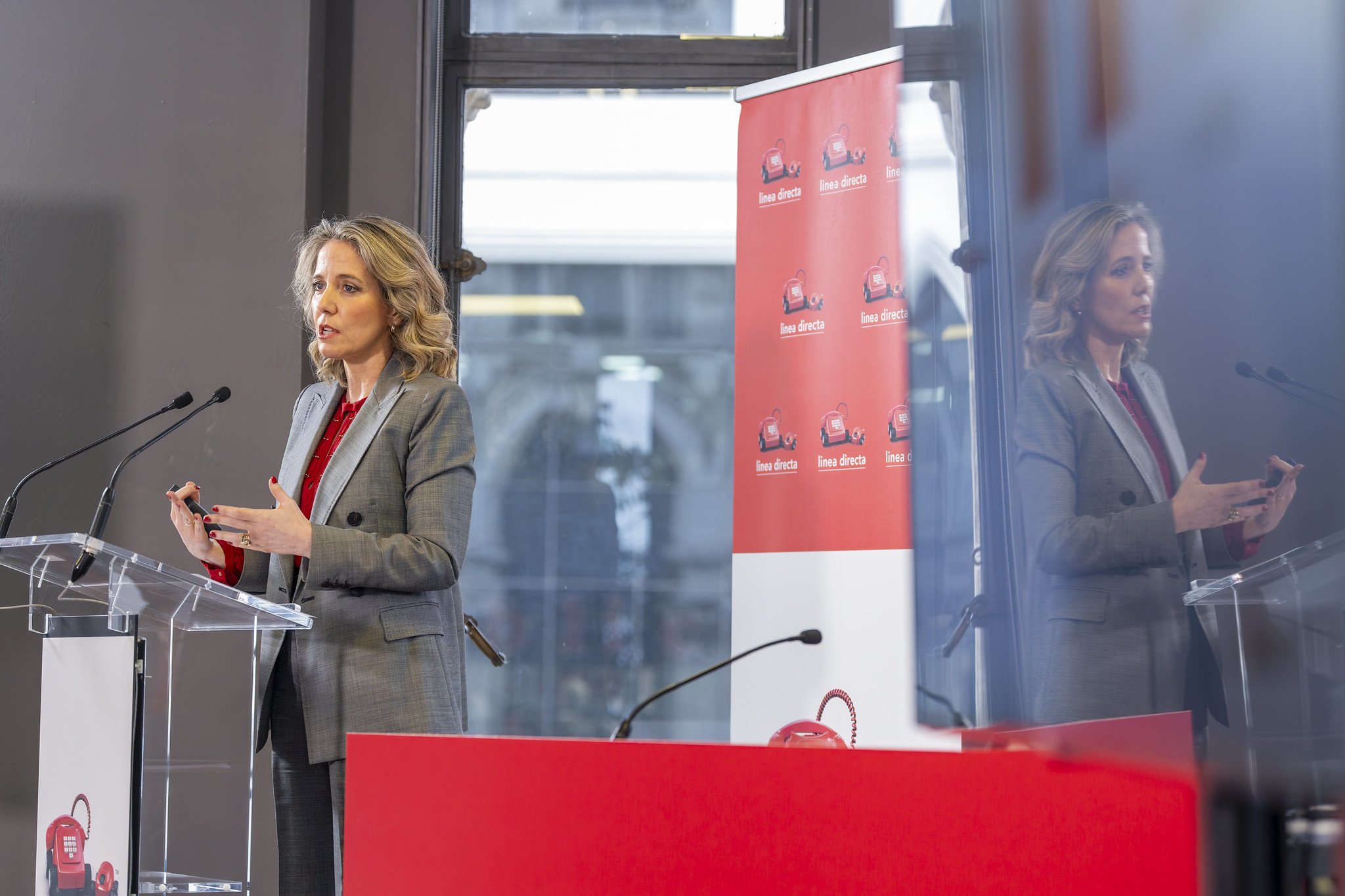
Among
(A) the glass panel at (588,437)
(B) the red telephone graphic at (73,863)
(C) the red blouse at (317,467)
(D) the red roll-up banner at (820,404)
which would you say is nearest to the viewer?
(B) the red telephone graphic at (73,863)

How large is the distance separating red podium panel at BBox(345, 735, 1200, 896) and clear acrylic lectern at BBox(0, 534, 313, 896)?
1.21 metres

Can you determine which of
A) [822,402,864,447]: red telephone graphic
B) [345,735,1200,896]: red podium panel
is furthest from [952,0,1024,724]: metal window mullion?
[822,402,864,447]: red telephone graphic

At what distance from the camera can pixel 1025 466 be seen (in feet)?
0.86

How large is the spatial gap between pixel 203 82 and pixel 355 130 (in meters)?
0.42

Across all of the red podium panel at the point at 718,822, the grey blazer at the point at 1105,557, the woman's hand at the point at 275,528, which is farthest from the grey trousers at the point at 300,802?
the grey blazer at the point at 1105,557

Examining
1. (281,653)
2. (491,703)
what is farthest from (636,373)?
(281,653)

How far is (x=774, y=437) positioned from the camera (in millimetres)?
3057

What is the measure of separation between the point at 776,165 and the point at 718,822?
9.16 feet

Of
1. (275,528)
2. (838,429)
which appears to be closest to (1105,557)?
(275,528)

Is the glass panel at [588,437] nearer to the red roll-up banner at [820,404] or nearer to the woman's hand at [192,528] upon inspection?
the red roll-up banner at [820,404]

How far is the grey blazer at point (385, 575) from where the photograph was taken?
1859mm

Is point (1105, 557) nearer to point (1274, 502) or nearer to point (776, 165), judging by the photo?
point (1274, 502)

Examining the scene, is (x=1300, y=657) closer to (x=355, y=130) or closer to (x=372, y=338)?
(x=372, y=338)

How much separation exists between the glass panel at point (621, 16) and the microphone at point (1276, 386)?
12.1ft
